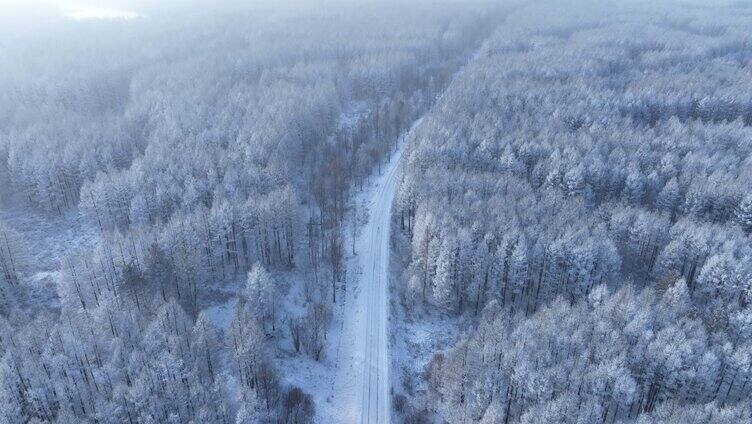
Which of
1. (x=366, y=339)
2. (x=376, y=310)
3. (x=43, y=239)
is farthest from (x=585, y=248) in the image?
(x=43, y=239)

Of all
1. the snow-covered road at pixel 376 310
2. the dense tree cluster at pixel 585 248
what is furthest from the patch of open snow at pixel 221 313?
the dense tree cluster at pixel 585 248

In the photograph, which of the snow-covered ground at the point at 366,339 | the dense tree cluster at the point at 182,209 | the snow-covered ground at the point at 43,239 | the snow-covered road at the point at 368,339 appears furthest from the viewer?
the snow-covered ground at the point at 43,239

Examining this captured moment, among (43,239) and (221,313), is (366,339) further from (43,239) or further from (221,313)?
(43,239)

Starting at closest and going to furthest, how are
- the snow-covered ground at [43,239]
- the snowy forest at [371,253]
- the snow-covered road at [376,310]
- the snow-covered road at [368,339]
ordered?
the snowy forest at [371,253]
the snow-covered road at [368,339]
the snow-covered road at [376,310]
the snow-covered ground at [43,239]

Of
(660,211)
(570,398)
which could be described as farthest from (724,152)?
(570,398)

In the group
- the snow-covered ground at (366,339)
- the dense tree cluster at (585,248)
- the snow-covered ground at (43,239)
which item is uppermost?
the dense tree cluster at (585,248)

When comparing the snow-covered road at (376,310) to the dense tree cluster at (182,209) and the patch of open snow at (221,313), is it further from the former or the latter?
the patch of open snow at (221,313)

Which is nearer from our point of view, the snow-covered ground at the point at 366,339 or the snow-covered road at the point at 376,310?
the snow-covered ground at the point at 366,339
